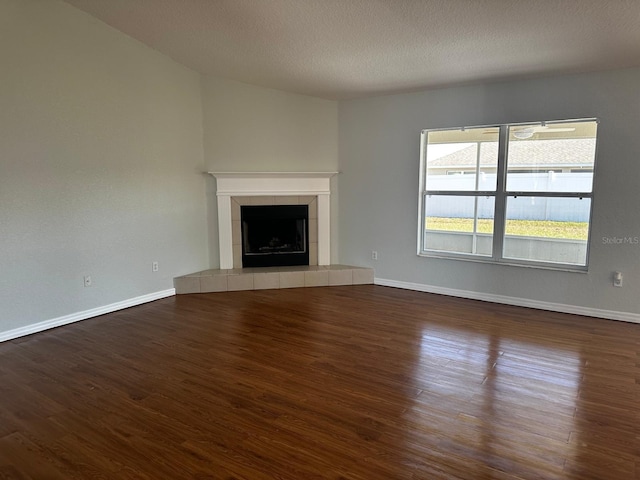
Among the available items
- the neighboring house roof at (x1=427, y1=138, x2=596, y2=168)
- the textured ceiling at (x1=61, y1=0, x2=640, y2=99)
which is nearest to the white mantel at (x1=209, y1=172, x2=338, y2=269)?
the textured ceiling at (x1=61, y1=0, x2=640, y2=99)

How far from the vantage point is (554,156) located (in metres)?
4.11

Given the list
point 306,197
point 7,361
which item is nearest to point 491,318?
point 306,197

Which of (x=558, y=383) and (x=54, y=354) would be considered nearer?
(x=558, y=383)

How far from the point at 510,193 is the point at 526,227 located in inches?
15.3

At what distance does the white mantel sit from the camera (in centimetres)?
515

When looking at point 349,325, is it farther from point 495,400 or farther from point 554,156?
point 554,156

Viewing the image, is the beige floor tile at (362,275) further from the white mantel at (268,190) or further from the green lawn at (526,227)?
the green lawn at (526,227)

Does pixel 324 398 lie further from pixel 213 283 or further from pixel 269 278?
pixel 213 283

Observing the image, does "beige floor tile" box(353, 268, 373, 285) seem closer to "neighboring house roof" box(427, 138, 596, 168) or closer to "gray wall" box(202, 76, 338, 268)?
"gray wall" box(202, 76, 338, 268)

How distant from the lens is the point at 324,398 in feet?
8.07

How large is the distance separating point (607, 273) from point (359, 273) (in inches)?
101

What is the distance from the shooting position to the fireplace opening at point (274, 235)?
536 centimetres

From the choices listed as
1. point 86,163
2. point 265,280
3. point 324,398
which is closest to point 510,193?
point 265,280

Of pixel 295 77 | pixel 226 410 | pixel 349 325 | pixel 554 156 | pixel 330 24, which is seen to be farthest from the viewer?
pixel 295 77
